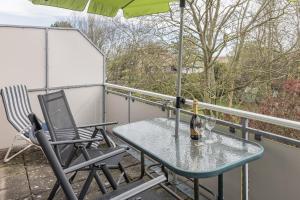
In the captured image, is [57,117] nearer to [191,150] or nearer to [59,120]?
[59,120]

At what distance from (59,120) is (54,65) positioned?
196 cm


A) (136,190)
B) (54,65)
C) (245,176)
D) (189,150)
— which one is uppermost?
Answer: (54,65)

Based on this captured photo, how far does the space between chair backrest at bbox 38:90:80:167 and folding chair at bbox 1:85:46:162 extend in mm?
923

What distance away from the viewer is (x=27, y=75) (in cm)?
423

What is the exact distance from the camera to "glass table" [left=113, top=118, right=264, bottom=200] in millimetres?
1569

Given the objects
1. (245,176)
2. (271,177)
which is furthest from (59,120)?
(271,177)

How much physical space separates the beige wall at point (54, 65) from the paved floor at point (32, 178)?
757mm

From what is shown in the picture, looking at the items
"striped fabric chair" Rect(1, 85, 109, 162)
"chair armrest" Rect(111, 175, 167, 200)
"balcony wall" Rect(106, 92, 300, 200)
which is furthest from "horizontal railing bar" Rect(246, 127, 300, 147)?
"striped fabric chair" Rect(1, 85, 109, 162)

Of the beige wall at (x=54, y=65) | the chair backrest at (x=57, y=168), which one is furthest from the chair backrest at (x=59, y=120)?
the beige wall at (x=54, y=65)

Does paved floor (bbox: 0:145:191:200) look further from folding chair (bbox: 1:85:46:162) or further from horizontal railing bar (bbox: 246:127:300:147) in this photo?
horizontal railing bar (bbox: 246:127:300:147)

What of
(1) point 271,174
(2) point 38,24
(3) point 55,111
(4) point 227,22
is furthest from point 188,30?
(1) point 271,174

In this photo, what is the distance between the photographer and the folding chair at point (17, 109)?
362cm

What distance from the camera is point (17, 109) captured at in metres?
3.82

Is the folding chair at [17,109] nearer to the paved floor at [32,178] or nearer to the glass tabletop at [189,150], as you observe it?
the paved floor at [32,178]
